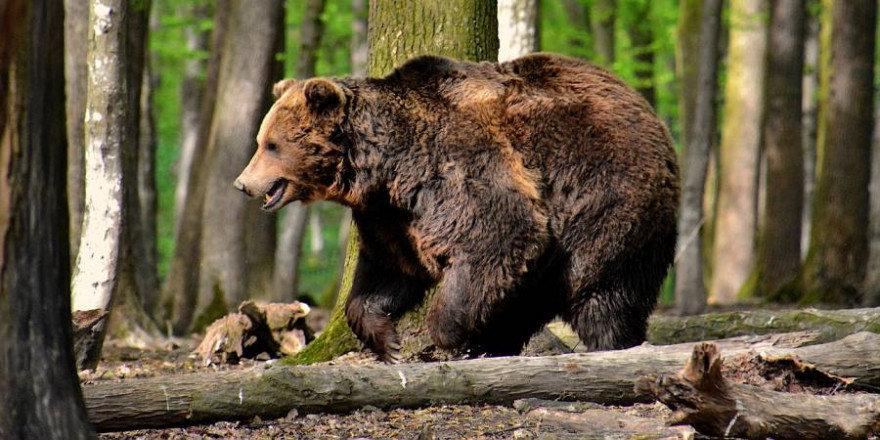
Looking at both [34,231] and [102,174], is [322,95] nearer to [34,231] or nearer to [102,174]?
[102,174]

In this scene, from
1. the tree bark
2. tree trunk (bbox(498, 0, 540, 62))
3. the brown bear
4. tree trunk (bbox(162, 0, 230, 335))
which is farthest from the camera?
the tree bark

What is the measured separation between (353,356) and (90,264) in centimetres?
199

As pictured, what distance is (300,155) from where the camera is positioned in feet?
20.5

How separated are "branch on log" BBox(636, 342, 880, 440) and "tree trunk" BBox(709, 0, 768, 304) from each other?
13.0m

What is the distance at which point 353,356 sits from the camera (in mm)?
7000

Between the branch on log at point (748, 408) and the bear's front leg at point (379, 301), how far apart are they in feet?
8.61

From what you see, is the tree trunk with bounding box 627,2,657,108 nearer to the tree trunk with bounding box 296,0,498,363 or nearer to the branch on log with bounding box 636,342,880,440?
the tree trunk with bounding box 296,0,498,363

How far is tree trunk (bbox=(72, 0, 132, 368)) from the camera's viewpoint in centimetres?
708

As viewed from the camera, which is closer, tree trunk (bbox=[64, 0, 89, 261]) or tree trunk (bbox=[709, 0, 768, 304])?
tree trunk (bbox=[64, 0, 89, 261])

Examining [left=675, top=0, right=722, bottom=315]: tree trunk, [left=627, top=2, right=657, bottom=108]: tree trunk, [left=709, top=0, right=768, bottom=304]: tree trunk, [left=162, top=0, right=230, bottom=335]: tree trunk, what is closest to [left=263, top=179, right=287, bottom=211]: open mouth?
[left=162, top=0, right=230, bottom=335]: tree trunk

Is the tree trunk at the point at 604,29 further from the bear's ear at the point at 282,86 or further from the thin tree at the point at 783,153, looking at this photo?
the bear's ear at the point at 282,86

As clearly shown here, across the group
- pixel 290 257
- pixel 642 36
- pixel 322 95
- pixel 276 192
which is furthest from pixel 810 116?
pixel 276 192

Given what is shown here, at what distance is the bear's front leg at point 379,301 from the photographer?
21.4 feet

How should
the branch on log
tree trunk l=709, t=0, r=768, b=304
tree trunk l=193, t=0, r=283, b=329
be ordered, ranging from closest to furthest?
1. the branch on log
2. tree trunk l=193, t=0, r=283, b=329
3. tree trunk l=709, t=0, r=768, b=304
